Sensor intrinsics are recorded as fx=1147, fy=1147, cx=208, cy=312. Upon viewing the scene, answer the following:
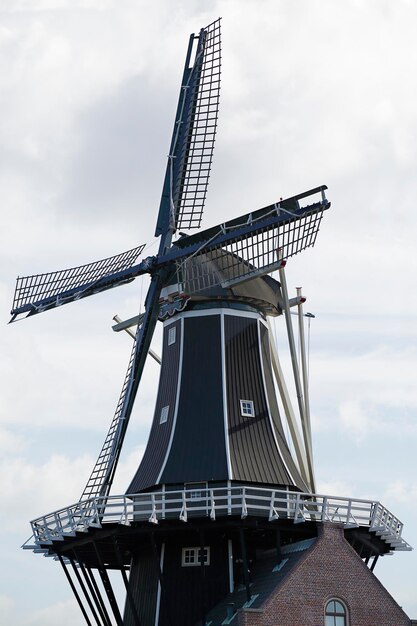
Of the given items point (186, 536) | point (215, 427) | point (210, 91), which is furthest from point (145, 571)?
point (210, 91)

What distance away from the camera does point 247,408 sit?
1241 inches

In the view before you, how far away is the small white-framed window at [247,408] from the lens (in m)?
31.4

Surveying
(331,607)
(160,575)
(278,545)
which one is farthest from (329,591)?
(160,575)

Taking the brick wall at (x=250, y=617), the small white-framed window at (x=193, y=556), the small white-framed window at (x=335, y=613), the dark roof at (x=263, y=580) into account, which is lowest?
the brick wall at (x=250, y=617)

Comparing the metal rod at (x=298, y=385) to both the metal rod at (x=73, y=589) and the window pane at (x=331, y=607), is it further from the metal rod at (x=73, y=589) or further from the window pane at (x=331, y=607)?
the metal rod at (x=73, y=589)

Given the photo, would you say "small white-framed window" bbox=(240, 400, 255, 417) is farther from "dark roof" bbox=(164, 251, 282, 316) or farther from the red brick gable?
the red brick gable

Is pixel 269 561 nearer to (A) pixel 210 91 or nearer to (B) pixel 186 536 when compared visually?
(B) pixel 186 536

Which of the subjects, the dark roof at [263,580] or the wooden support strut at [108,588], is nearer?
the dark roof at [263,580]

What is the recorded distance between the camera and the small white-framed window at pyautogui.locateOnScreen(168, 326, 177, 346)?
108 ft

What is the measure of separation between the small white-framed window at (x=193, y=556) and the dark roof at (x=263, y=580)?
48.0 inches

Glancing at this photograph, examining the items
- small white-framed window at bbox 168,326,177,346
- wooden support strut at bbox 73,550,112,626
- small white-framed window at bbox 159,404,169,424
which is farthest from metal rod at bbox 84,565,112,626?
small white-framed window at bbox 168,326,177,346

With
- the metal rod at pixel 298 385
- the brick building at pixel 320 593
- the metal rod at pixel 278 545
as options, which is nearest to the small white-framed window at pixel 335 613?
the brick building at pixel 320 593

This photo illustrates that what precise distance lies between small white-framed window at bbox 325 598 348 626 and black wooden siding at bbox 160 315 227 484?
4.38m

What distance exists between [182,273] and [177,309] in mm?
1052
